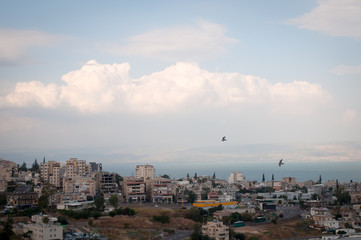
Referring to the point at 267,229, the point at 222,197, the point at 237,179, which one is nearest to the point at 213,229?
the point at 267,229

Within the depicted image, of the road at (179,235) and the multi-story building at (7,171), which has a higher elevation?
the multi-story building at (7,171)

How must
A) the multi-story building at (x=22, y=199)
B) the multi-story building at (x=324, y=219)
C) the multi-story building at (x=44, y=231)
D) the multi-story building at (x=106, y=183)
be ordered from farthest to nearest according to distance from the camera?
the multi-story building at (x=106, y=183), the multi-story building at (x=22, y=199), the multi-story building at (x=324, y=219), the multi-story building at (x=44, y=231)

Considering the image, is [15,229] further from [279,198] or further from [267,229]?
[279,198]

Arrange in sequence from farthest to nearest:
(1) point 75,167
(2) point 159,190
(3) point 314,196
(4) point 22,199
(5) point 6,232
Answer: (1) point 75,167 → (3) point 314,196 → (2) point 159,190 → (4) point 22,199 → (5) point 6,232

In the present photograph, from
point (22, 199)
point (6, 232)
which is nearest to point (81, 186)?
point (22, 199)

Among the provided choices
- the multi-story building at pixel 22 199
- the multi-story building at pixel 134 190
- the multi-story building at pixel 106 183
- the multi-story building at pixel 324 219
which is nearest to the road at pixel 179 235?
the multi-story building at pixel 324 219

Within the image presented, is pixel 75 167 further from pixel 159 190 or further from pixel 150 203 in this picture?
pixel 150 203

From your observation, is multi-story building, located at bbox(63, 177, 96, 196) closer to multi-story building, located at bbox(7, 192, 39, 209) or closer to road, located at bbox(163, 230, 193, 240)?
multi-story building, located at bbox(7, 192, 39, 209)

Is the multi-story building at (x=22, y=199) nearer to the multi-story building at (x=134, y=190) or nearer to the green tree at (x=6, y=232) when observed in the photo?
the multi-story building at (x=134, y=190)

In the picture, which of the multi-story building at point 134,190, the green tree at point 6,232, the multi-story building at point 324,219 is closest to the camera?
the green tree at point 6,232
